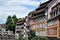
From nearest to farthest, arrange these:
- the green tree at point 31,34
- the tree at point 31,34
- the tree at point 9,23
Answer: the tree at point 31,34 < the green tree at point 31,34 < the tree at point 9,23

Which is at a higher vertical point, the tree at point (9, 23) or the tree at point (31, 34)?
the tree at point (9, 23)

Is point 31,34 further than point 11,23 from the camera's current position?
No

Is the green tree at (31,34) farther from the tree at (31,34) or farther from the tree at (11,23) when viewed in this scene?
the tree at (11,23)

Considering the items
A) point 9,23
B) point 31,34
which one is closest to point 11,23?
point 9,23

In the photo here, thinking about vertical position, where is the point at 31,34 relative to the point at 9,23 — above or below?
below

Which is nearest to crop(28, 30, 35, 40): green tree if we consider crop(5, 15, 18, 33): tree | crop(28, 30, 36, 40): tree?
crop(28, 30, 36, 40): tree

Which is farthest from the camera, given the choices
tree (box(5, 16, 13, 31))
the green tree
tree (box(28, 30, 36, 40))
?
tree (box(5, 16, 13, 31))

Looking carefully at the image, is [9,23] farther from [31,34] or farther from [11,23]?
[31,34]

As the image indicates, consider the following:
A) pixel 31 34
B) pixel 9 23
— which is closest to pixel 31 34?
pixel 31 34

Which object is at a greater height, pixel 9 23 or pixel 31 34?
pixel 9 23

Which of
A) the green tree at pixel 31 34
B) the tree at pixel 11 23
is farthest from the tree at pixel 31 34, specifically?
the tree at pixel 11 23

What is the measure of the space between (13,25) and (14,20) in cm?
347

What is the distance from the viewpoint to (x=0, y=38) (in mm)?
121688

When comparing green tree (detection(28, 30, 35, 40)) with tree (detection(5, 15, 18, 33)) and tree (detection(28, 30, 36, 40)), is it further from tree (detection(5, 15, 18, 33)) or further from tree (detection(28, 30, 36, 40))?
tree (detection(5, 15, 18, 33))
